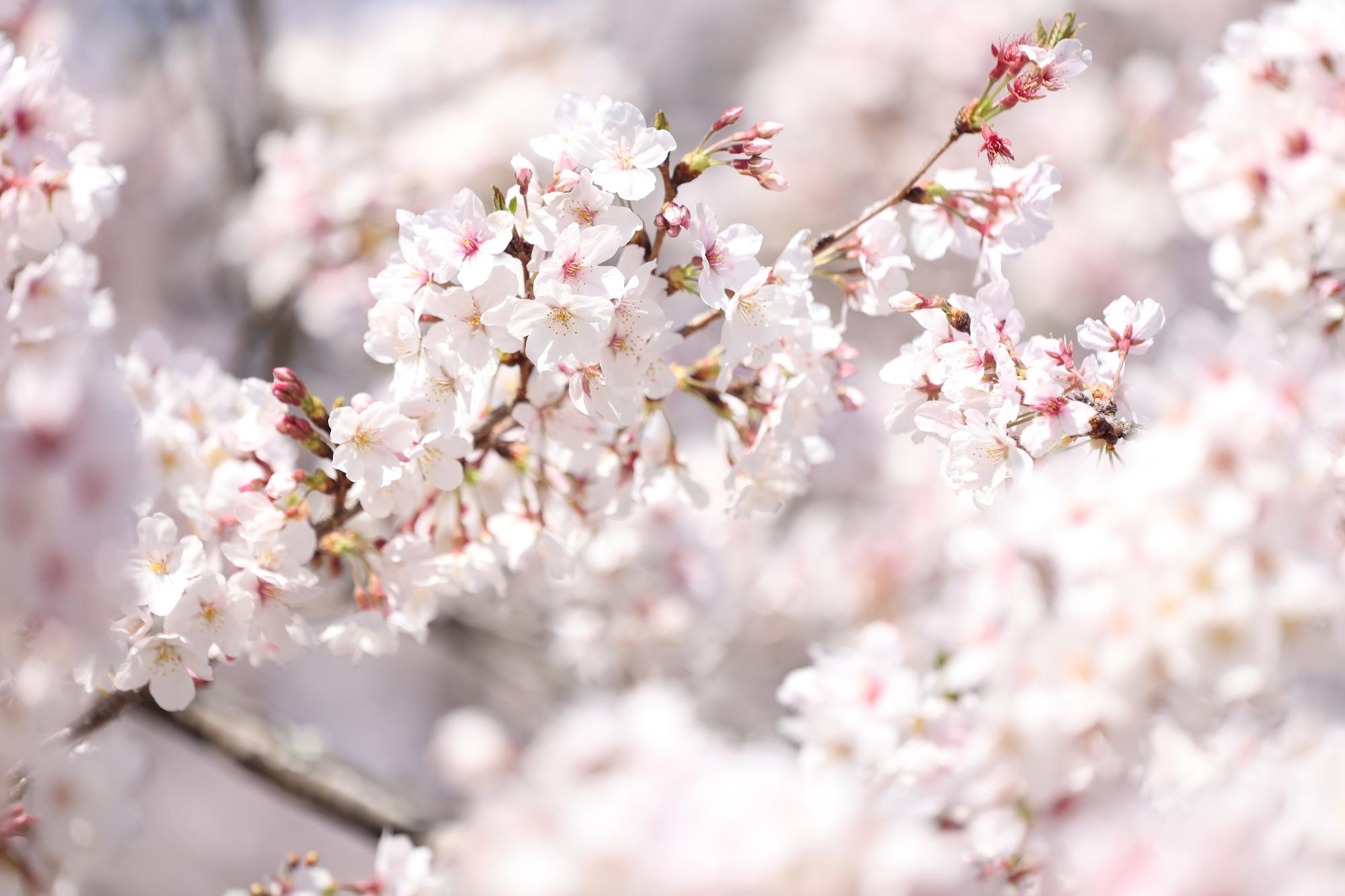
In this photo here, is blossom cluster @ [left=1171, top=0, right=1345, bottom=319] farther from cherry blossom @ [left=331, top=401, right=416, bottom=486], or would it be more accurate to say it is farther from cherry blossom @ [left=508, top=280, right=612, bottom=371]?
cherry blossom @ [left=331, top=401, right=416, bottom=486]

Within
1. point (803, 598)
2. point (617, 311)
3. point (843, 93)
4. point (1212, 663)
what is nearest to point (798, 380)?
point (617, 311)

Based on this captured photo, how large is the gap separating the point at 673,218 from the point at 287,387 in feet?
1.81

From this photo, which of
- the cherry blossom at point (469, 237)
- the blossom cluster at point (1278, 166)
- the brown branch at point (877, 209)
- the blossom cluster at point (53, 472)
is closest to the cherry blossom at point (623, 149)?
the cherry blossom at point (469, 237)

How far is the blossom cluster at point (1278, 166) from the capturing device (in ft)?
5.35

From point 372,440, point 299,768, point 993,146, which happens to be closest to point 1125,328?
point 993,146

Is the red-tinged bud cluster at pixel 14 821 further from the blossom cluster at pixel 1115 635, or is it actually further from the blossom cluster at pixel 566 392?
the blossom cluster at pixel 1115 635

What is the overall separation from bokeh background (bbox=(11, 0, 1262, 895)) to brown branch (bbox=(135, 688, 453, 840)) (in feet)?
0.47

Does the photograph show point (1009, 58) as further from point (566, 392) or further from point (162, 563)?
point (162, 563)

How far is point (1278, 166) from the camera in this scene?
167 centimetres

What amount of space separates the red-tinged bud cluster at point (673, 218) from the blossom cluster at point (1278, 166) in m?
1.11

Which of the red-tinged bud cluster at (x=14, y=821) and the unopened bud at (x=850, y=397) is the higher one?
the unopened bud at (x=850, y=397)

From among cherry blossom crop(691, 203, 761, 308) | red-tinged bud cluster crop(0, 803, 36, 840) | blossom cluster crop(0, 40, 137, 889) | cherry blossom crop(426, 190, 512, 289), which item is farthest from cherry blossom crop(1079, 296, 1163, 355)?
red-tinged bud cluster crop(0, 803, 36, 840)

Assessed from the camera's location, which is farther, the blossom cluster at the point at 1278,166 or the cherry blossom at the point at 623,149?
the blossom cluster at the point at 1278,166

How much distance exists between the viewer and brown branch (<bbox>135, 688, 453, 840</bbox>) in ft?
6.48
